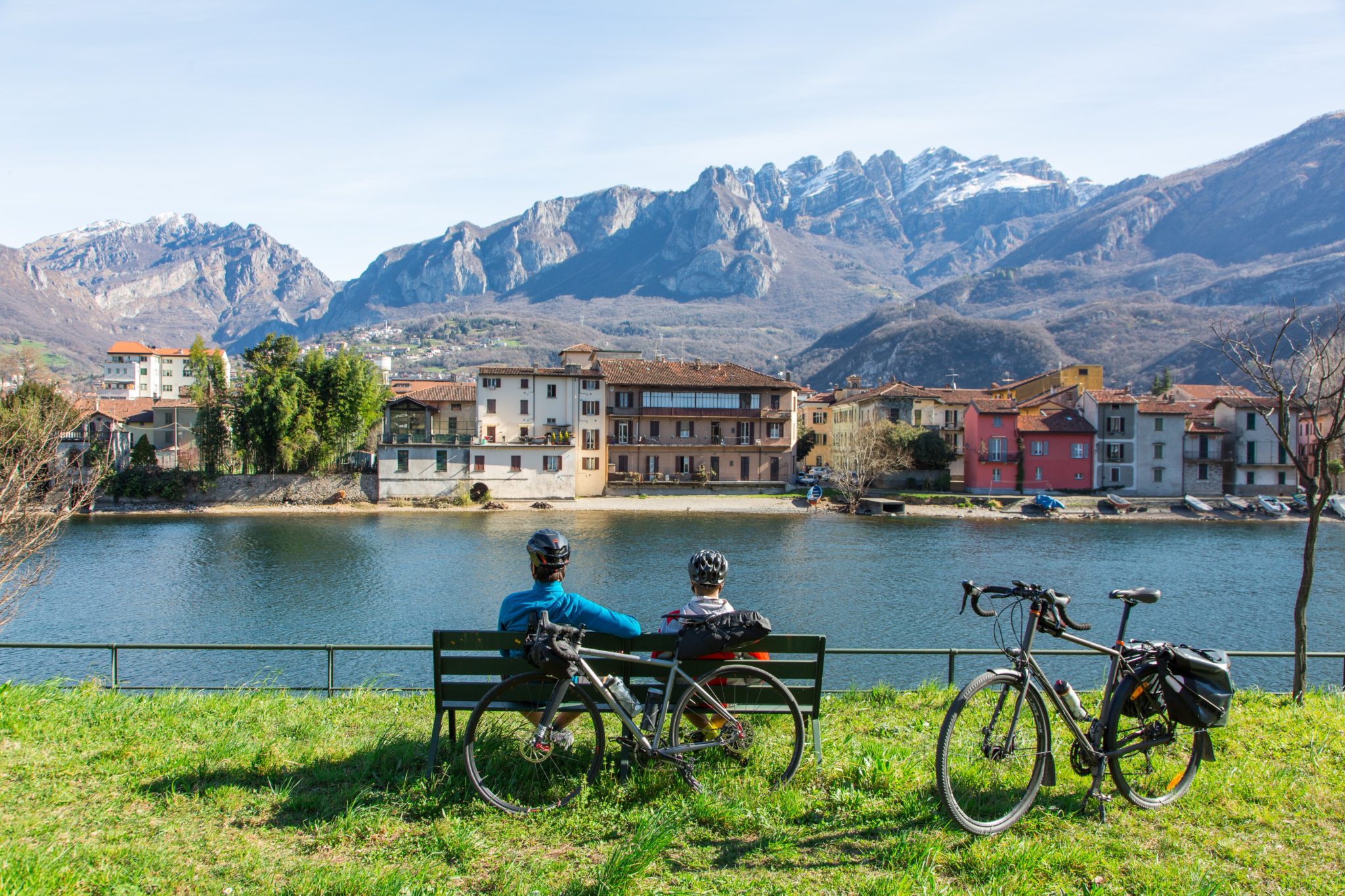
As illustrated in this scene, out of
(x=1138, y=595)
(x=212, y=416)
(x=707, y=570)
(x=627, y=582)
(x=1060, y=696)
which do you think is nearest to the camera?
(x=1060, y=696)

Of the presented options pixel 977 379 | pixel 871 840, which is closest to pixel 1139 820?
pixel 871 840

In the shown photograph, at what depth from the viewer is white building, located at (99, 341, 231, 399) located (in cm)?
12662

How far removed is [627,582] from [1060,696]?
28134 mm

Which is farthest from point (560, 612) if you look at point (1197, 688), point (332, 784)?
point (1197, 688)

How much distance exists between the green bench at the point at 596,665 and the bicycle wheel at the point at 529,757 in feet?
0.46

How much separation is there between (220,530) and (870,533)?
125ft

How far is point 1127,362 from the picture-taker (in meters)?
171

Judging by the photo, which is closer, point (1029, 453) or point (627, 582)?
point (627, 582)

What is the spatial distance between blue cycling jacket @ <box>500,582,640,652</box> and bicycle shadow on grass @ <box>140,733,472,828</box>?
1041mm

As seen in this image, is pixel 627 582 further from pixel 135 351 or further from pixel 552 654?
pixel 135 351

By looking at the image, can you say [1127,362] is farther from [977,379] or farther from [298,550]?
[298,550]

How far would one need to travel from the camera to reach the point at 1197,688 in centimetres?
521

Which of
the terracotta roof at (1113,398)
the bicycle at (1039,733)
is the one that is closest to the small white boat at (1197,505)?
the terracotta roof at (1113,398)

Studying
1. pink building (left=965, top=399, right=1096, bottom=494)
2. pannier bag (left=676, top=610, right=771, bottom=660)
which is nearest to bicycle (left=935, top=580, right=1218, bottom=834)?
pannier bag (left=676, top=610, right=771, bottom=660)
